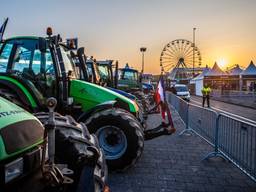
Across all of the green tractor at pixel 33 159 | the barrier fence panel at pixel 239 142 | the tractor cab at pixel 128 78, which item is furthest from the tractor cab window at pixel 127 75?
the green tractor at pixel 33 159

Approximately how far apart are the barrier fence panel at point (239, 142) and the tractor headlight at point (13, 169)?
4258mm

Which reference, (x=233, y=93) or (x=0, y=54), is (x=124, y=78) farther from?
Answer: (x=233, y=93)

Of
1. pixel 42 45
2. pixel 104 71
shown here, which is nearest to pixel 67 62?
pixel 42 45

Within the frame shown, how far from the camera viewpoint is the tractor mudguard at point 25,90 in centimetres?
548

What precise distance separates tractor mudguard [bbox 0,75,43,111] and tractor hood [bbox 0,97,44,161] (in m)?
3.30

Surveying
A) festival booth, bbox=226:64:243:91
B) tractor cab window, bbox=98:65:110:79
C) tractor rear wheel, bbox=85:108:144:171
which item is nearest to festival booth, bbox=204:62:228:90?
festival booth, bbox=226:64:243:91

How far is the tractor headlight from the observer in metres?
1.89

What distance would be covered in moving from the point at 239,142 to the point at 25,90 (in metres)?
4.43

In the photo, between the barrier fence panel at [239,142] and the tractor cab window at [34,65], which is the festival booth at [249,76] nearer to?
the barrier fence panel at [239,142]

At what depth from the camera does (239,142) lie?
5703mm

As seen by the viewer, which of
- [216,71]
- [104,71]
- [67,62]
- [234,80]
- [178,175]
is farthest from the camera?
[216,71]

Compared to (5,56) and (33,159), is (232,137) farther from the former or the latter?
(5,56)

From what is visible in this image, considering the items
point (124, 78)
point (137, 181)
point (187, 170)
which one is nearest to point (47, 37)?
point (137, 181)

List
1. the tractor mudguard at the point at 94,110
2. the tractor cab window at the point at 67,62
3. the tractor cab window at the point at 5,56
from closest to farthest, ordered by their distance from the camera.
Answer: the tractor mudguard at the point at 94,110 → the tractor cab window at the point at 5,56 → the tractor cab window at the point at 67,62
